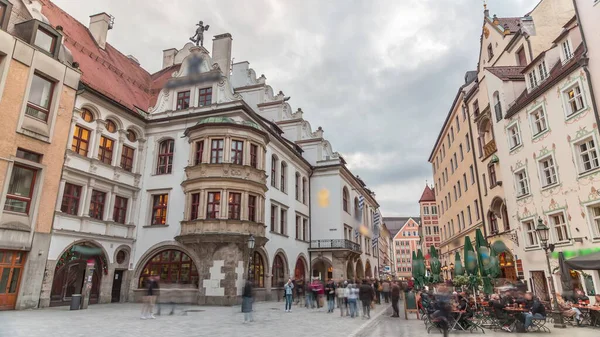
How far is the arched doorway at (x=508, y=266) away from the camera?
80.9 feet

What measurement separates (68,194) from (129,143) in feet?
19.7

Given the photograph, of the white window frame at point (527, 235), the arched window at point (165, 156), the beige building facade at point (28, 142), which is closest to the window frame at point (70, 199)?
the beige building facade at point (28, 142)

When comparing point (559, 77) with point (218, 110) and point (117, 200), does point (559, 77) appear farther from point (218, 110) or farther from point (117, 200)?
point (117, 200)

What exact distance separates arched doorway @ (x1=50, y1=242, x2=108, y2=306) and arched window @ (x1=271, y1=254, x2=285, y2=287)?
37.7 ft

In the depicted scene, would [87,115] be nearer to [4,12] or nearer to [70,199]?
[70,199]

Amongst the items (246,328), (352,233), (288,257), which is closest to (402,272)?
(352,233)

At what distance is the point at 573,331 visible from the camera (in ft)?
40.9

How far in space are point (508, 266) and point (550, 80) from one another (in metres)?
12.7

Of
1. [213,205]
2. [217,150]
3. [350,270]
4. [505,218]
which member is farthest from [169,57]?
[505,218]

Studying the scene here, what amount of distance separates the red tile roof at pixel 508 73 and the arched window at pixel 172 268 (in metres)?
24.0

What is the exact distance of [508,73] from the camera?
25.5m

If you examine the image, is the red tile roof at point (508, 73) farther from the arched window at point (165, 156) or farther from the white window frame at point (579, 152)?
the arched window at point (165, 156)

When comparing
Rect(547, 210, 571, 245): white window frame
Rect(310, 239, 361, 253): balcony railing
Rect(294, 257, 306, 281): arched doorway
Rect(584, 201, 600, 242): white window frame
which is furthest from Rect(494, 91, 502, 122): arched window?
Rect(294, 257, 306, 281): arched doorway

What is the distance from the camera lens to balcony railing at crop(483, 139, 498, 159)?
2669 cm
